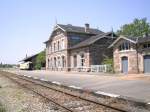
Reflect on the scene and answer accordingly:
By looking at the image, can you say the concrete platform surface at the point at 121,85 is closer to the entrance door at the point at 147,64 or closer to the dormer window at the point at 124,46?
the entrance door at the point at 147,64

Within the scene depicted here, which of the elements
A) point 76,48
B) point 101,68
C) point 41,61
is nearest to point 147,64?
point 101,68

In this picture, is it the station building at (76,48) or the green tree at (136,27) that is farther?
the green tree at (136,27)

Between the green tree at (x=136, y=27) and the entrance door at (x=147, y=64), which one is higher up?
the green tree at (x=136, y=27)

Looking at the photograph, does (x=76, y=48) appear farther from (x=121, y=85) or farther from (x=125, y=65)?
(x=121, y=85)

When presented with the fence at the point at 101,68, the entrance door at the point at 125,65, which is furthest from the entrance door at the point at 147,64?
the fence at the point at 101,68

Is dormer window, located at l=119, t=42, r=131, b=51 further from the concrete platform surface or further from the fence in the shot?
the concrete platform surface

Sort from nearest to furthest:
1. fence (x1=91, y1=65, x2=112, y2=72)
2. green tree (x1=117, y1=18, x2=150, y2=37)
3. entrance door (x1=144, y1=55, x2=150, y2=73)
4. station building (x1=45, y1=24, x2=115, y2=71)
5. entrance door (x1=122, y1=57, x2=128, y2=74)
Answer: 1. entrance door (x1=144, y1=55, x2=150, y2=73)
2. entrance door (x1=122, y1=57, x2=128, y2=74)
3. fence (x1=91, y1=65, x2=112, y2=72)
4. station building (x1=45, y1=24, x2=115, y2=71)
5. green tree (x1=117, y1=18, x2=150, y2=37)

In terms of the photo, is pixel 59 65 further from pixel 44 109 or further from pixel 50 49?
pixel 44 109

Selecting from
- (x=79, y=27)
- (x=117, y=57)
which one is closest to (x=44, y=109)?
(x=117, y=57)

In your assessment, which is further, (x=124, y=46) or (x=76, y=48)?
(x=76, y=48)

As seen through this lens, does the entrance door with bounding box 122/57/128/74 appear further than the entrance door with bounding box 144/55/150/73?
Yes

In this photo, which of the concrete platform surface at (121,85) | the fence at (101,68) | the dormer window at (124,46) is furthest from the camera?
the fence at (101,68)

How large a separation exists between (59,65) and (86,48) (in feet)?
36.1

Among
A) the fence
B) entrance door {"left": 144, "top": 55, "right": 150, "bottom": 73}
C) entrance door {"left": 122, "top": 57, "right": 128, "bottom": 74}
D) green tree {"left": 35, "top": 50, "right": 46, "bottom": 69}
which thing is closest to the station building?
the fence
